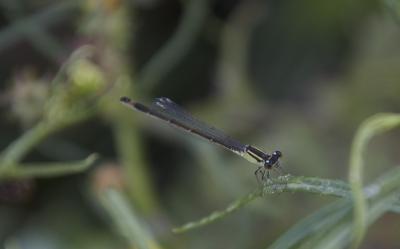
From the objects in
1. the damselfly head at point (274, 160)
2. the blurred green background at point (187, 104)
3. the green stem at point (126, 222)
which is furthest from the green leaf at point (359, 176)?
the blurred green background at point (187, 104)

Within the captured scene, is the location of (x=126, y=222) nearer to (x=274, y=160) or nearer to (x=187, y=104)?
(x=274, y=160)

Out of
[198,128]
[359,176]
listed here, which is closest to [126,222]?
[198,128]

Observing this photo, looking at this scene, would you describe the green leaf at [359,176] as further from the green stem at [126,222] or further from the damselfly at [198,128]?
the green stem at [126,222]

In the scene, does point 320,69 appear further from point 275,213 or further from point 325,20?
point 275,213

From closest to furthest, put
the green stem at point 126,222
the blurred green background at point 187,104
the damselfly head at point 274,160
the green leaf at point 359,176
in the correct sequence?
the green leaf at point 359,176
the damselfly head at point 274,160
the green stem at point 126,222
the blurred green background at point 187,104

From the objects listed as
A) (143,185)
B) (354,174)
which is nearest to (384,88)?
(143,185)

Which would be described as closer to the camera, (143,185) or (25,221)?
(143,185)
